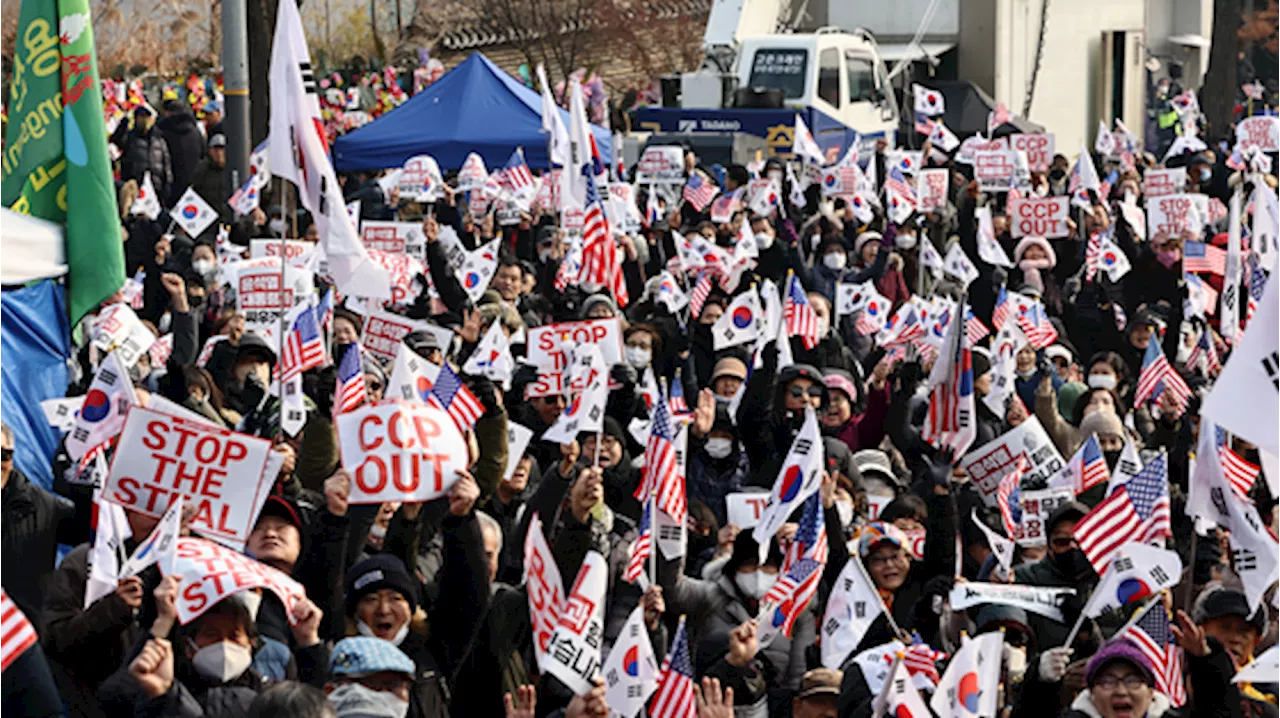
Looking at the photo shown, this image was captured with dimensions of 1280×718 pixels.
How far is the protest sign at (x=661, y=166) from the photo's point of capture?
67.6 feet

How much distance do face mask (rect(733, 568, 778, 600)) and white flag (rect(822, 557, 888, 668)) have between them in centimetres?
55

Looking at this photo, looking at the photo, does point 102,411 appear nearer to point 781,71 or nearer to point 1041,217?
point 1041,217

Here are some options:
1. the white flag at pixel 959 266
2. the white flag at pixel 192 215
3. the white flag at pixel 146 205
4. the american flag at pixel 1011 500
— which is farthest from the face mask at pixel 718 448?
the white flag at pixel 146 205

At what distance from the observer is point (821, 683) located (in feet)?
22.3

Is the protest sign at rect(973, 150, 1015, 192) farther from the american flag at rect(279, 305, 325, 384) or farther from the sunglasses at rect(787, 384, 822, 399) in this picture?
the american flag at rect(279, 305, 325, 384)

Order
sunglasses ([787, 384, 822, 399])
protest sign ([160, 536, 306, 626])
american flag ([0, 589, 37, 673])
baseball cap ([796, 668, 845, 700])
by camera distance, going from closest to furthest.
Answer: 1. american flag ([0, 589, 37, 673])
2. protest sign ([160, 536, 306, 626])
3. baseball cap ([796, 668, 845, 700])
4. sunglasses ([787, 384, 822, 399])

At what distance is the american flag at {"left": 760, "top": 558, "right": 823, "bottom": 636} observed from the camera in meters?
7.29

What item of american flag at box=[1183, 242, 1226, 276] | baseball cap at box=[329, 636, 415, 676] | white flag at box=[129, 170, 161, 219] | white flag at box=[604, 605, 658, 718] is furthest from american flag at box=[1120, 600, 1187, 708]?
white flag at box=[129, 170, 161, 219]

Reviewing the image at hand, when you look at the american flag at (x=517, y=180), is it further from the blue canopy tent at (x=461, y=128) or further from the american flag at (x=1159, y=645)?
the american flag at (x=1159, y=645)

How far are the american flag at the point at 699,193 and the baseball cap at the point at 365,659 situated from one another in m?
13.2

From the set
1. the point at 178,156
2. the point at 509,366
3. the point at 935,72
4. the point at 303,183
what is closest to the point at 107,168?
the point at 303,183

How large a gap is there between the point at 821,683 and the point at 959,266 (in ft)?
27.8

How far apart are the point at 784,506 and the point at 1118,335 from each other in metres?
6.38

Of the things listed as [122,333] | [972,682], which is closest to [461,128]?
[122,333]
